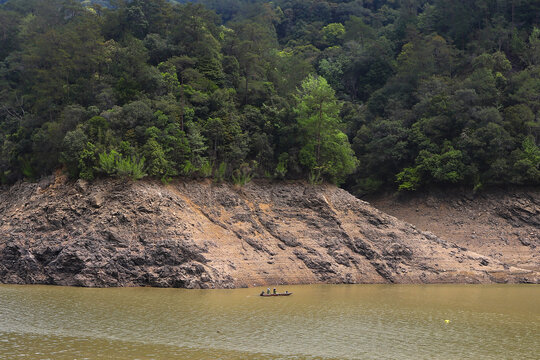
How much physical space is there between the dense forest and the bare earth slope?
135 centimetres

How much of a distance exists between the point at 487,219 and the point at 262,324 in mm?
31184

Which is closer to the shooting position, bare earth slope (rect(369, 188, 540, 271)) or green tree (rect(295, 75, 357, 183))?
bare earth slope (rect(369, 188, 540, 271))

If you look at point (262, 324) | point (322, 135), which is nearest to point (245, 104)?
point (322, 135)

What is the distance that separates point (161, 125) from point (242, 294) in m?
15.6

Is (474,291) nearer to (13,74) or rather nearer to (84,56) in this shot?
(84,56)

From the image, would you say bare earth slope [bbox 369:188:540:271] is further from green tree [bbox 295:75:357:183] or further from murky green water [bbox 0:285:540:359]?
murky green water [bbox 0:285:540:359]

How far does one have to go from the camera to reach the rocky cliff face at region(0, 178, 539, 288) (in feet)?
121

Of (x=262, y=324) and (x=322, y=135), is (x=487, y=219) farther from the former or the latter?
(x=262, y=324)

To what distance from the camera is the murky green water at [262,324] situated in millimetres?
22047

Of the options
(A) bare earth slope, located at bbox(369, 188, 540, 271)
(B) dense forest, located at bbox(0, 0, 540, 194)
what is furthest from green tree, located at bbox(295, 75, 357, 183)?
(A) bare earth slope, located at bbox(369, 188, 540, 271)

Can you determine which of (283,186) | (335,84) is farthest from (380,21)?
(283,186)

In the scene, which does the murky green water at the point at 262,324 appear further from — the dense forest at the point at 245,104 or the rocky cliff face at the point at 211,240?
the dense forest at the point at 245,104

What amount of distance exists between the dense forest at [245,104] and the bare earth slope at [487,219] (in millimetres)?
1353

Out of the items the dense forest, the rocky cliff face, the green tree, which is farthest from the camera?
the green tree
